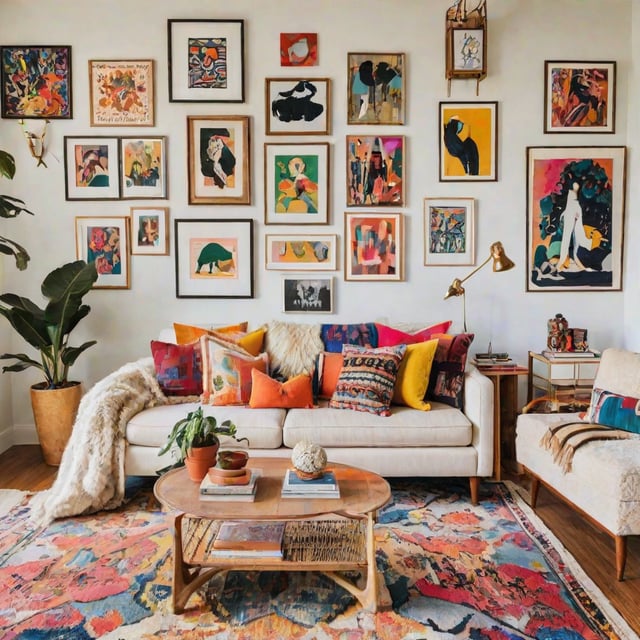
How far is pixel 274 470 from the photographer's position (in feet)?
7.58

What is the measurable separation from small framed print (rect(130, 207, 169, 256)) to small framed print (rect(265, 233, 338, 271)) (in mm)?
723

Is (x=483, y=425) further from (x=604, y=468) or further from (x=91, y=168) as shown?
(x=91, y=168)

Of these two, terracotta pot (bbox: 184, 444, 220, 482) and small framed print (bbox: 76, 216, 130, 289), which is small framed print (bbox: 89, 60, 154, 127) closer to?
small framed print (bbox: 76, 216, 130, 289)

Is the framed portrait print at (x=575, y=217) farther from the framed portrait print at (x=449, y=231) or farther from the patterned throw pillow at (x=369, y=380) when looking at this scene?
the patterned throw pillow at (x=369, y=380)

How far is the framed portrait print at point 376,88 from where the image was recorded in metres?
3.79

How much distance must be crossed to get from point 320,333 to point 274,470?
1.35 m

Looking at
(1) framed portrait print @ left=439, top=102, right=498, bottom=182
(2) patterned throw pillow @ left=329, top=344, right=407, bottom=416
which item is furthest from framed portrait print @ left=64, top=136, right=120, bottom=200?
(1) framed portrait print @ left=439, top=102, right=498, bottom=182

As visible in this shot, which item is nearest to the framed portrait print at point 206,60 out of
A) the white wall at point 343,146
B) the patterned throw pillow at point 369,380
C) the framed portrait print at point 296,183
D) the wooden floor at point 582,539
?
the white wall at point 343,146

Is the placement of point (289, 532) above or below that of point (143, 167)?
below

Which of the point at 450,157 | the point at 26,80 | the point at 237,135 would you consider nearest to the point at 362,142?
the point at 450,157

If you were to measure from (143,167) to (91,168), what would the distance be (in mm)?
362

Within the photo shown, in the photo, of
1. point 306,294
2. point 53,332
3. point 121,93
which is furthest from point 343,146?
point 53,332

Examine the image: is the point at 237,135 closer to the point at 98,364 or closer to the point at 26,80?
the point at 26,80

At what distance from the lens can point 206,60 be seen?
381 centimetres
